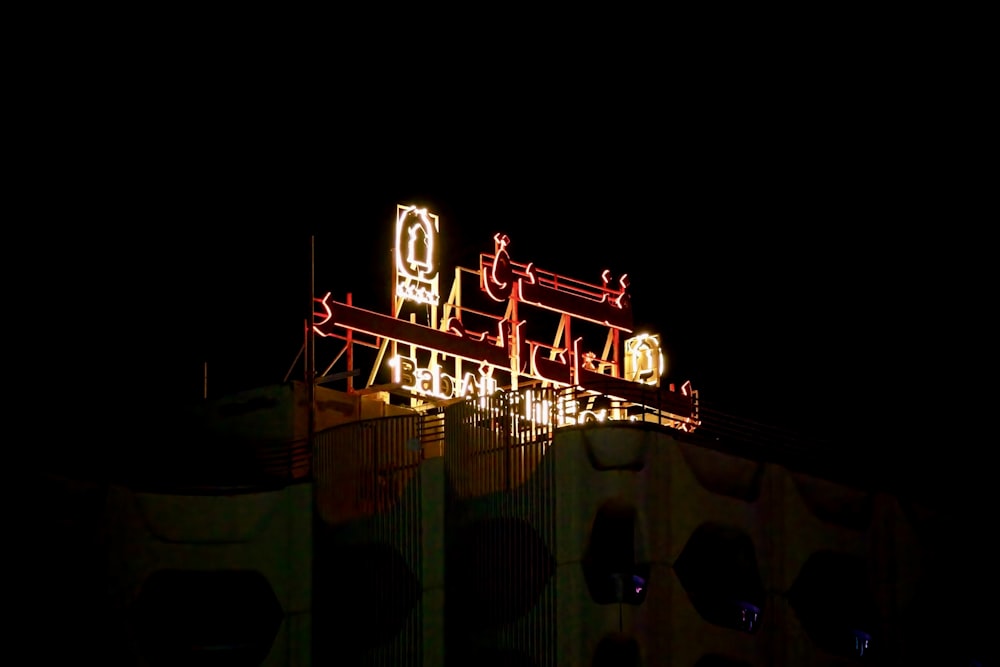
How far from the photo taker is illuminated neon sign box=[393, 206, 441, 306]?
51.3 meters

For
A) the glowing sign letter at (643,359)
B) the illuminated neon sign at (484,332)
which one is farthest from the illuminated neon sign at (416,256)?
the glowing sign letter at (643,359)

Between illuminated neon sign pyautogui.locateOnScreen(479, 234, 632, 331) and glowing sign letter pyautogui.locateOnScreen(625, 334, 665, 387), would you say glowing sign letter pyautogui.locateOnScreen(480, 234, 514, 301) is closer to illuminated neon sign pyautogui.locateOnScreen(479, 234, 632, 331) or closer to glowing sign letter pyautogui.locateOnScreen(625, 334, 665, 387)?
illuminated neon sign pyautogui.locateOnScreen(479, 234, 632, 331)

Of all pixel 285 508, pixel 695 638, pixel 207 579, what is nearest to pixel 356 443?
pixel 285 508

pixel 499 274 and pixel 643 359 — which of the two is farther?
pixel 643 359

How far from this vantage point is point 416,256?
51.8 meters

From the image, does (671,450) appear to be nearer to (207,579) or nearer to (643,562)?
(643,562)

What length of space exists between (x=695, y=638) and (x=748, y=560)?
447 cm

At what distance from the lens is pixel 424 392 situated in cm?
4966

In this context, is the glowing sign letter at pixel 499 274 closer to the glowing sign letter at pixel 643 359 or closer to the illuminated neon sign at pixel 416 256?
the illuminated neon sign at pixel 416 256

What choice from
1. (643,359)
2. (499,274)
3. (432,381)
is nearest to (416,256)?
(499,274)

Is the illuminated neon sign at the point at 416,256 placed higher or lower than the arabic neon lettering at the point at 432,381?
higher

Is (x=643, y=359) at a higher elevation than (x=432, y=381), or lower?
higher

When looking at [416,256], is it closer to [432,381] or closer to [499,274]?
[499,274]

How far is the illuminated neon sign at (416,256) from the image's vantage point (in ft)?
168
